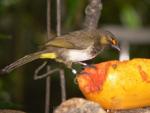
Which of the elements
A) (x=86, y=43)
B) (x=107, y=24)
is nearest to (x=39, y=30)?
(x=107, y=24)

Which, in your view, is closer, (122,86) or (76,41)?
(122,86)

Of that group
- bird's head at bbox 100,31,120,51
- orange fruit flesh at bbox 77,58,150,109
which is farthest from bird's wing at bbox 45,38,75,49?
orange fruit flesh at bbox 77,58,150,109

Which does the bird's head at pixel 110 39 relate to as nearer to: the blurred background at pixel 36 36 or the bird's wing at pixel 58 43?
the bird's wing at pixel 58 43

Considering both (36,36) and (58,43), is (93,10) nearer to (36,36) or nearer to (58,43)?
(58,43)

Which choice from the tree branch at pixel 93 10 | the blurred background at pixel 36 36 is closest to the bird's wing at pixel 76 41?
the tree branch at pixel 93 10

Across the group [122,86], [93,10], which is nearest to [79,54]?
[93,10]

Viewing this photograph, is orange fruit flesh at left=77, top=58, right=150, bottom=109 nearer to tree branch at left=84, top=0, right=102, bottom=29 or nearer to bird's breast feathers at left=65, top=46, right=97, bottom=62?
tree branch at left=84, top=0, right=102, bottom=29

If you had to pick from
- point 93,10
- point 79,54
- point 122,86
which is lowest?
point 122,86
